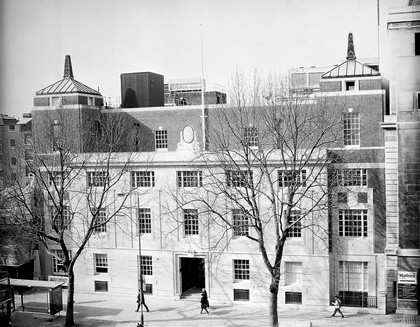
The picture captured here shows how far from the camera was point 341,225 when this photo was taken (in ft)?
98.3

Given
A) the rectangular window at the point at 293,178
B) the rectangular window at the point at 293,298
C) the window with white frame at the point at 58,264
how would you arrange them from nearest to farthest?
the rectangular window at the point at 293,178 → the rectangular window at the point at 293,298 → the window with white frame at the point at 58,264

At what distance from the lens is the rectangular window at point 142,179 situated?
3114 centimetres

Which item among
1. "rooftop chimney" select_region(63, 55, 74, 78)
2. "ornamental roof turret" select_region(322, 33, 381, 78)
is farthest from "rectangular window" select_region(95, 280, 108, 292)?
"ornamental roof turret" select_region(322, 33, 381, 78)

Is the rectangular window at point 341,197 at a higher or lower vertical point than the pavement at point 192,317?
higher

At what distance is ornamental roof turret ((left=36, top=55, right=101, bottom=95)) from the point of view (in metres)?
35.2

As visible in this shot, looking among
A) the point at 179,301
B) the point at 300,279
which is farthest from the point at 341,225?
the point at 179,301

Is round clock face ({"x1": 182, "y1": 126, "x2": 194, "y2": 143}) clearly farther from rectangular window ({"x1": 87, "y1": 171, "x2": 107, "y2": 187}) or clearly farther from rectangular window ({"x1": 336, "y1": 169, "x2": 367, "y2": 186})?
rectangular window ({"x1": 336, "y1": 169, "x2": 367, "y2": 186})

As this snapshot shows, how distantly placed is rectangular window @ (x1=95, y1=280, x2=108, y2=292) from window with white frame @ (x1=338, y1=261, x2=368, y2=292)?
14.7m

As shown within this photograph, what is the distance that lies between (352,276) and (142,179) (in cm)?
1415

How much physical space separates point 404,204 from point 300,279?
7238 mm

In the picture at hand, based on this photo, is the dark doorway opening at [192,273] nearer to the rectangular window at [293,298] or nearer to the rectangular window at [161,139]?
the rectangular window at [293,298]

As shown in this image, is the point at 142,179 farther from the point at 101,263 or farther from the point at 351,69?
the point at 351,69

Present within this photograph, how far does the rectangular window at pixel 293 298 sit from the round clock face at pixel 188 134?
12.6 metres

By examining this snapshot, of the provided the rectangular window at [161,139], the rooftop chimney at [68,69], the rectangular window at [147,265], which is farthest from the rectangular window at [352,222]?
the rooftop chimney at [68,69]
